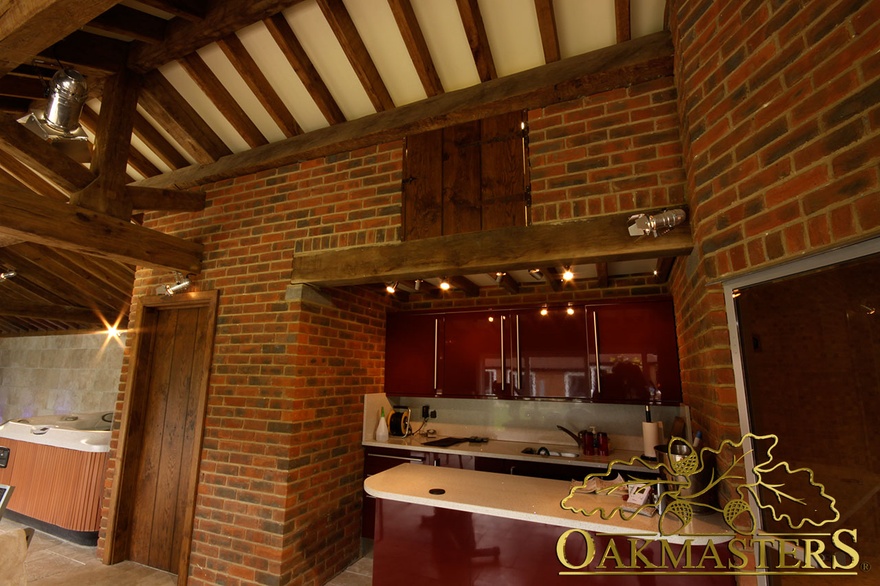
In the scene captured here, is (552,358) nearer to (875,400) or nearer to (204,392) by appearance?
(875,400)

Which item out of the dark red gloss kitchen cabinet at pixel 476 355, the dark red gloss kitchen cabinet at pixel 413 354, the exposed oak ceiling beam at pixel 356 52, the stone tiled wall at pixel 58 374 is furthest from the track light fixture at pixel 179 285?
the stone tiled wall at pixel 58 374

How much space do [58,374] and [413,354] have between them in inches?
298

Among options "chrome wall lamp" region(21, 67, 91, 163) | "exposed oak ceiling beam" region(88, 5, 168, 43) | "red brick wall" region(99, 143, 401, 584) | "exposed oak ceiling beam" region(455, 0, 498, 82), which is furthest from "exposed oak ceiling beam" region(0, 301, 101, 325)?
"exposed oak ceiling beam" region(455, 0, 498, 82)

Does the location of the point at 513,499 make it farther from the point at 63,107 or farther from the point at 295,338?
the point at 63,107

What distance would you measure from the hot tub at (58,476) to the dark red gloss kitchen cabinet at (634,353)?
4.73 metres

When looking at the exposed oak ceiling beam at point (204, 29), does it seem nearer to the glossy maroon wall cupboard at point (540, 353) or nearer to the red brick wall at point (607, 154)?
the red brick wall at point (607, 154)

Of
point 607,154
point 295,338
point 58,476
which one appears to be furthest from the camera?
point 58,476

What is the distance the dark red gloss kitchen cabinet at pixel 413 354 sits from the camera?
409cm

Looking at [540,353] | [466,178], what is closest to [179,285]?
[466,178]

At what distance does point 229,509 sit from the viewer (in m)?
2.89

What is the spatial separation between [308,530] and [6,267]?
623 cm

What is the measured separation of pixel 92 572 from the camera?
10.3ft

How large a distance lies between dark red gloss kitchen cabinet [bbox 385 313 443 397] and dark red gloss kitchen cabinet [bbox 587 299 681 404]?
151 centimetres

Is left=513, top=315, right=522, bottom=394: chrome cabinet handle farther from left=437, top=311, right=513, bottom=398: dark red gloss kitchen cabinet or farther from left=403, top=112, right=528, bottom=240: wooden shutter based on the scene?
left=403, top=112, right=528, bottom=240: wooden shutter
